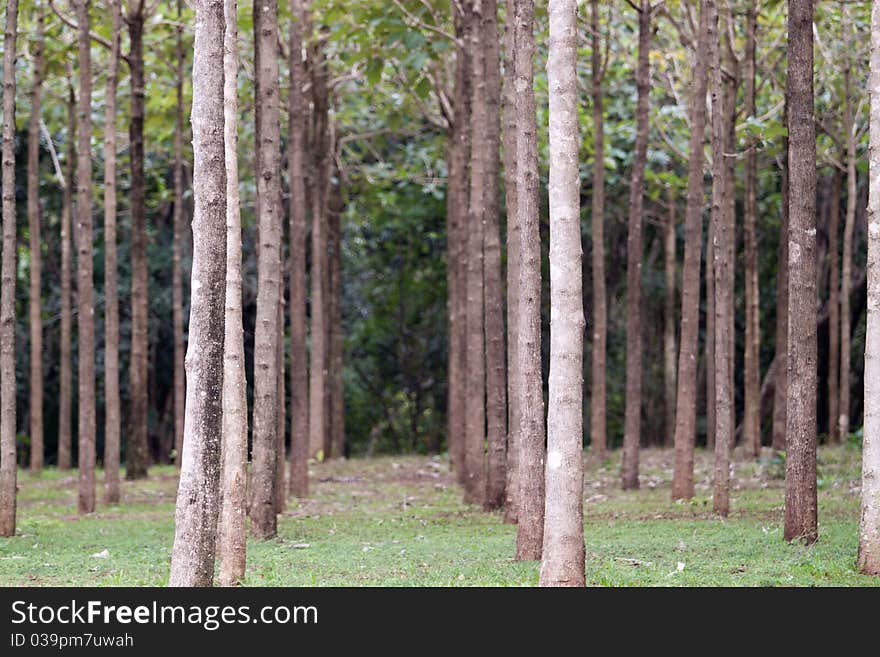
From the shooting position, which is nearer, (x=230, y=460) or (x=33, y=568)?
(x=230, y=460)

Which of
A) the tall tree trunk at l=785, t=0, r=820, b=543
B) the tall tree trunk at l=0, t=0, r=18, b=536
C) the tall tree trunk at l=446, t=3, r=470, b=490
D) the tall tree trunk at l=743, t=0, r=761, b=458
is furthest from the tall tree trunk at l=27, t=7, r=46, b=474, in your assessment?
the tall tree trunk at l=785, t=0, r=820, b=543

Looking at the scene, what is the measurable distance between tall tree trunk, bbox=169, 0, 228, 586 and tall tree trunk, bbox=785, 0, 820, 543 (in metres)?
4.54

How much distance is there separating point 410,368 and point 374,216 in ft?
13.6

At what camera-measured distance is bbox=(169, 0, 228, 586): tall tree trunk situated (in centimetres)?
621

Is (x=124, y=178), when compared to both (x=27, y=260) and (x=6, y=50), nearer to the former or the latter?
(x=27, y=260)

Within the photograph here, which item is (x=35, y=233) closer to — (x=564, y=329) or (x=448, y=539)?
(x=448, y=539)

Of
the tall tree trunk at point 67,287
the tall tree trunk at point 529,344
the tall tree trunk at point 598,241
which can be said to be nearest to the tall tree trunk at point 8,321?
the tall tree trunk at point 529,344

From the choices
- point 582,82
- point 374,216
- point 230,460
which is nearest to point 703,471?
point 582,82

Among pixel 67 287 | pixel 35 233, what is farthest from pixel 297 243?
pixel 35 233

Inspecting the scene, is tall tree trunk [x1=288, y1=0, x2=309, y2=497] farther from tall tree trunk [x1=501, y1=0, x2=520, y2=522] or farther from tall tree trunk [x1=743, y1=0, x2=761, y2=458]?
tall tree trunk [x1=743, y1=0, x2=761, y2=458]

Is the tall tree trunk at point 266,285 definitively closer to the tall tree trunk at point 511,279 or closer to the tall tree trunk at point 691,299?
the tall tree trunk at point 511,279

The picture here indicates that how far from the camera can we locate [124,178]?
24.5 metres

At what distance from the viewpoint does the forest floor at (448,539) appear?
25.8ft

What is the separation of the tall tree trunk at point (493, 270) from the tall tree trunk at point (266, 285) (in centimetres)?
209
